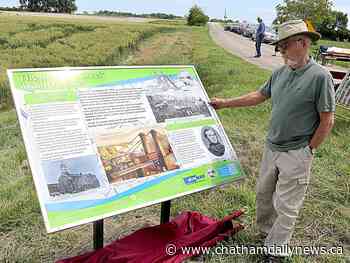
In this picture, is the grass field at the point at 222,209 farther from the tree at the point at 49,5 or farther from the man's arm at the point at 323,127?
the tree at the point at 49,5

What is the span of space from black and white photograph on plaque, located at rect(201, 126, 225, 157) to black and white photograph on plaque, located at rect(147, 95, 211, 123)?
0.14m

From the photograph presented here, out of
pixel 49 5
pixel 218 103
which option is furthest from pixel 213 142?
pixel 49 5

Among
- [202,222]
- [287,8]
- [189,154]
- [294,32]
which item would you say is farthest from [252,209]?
[287,8]

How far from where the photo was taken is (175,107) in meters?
2.96

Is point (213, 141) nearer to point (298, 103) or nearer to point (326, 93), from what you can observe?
point (298, 103)

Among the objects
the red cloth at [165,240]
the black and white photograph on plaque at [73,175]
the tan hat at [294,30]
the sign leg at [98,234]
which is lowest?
the red cloth at [165,240]

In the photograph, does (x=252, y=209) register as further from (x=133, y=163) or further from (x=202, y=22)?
(x=202, y=22)

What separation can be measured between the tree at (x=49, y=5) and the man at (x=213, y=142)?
10707cm

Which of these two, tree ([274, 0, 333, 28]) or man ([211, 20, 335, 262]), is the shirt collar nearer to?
man ([211, 20, 335, 262])

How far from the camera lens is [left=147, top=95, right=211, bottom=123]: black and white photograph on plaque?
2.84m

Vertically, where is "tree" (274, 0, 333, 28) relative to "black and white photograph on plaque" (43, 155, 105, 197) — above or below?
below

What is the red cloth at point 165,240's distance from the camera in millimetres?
2727

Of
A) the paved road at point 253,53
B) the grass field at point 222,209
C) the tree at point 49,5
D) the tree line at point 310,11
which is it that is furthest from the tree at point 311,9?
the tree at point 49,5

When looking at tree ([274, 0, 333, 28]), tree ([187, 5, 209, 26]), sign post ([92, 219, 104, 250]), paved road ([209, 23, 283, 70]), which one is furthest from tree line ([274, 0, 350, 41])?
sign post ([92, 219, 104, 250])
